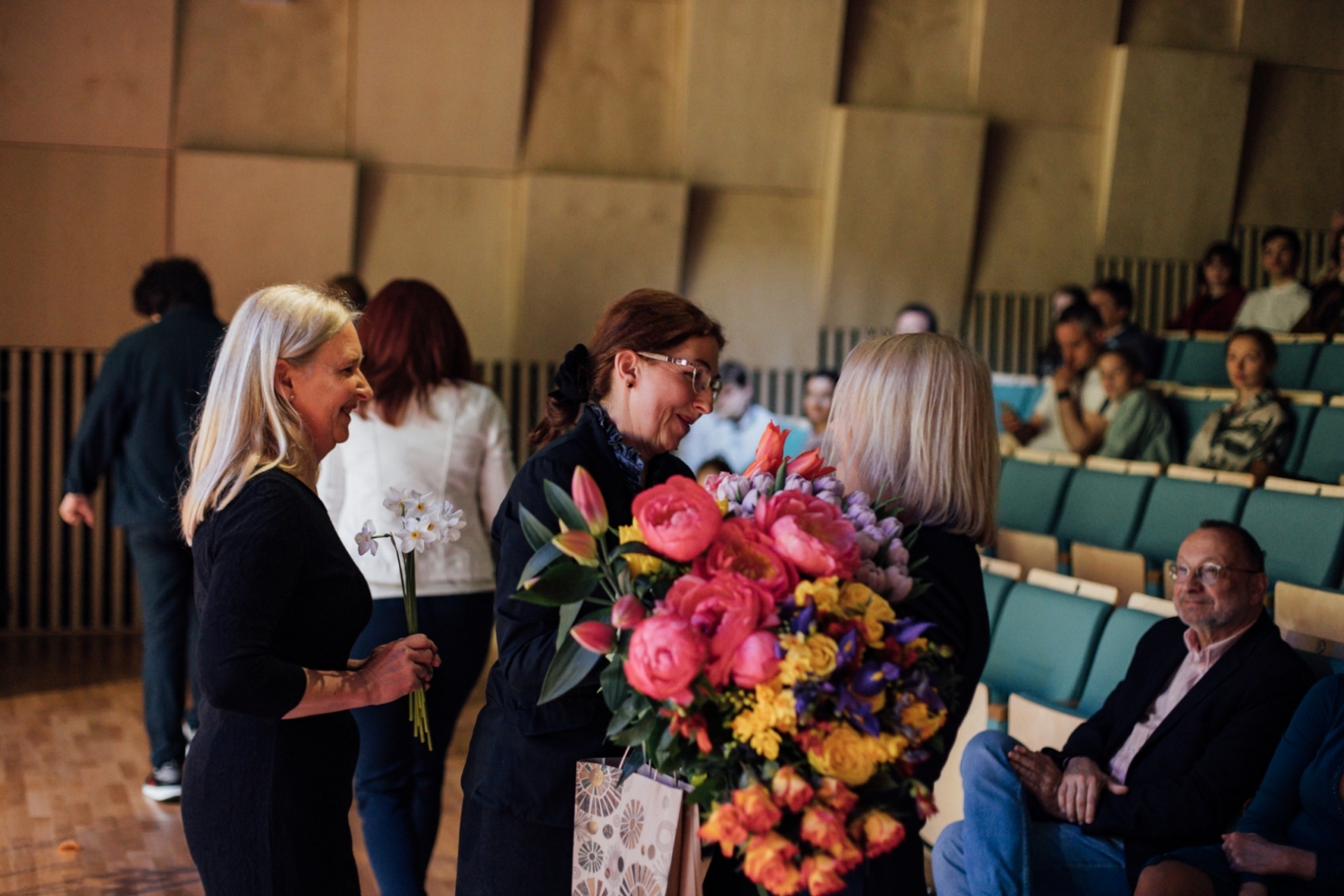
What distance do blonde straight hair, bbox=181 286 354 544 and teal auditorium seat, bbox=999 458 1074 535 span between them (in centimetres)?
355

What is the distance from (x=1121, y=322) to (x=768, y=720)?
559 cm

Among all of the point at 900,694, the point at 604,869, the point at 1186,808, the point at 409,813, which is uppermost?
the point at 900,694

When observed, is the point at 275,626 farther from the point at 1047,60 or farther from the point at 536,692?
the point at 1047,60

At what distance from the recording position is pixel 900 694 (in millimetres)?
1150

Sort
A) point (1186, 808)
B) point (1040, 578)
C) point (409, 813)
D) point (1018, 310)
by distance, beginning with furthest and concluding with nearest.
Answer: point (1018, 310)
point (1040, 578)
point (409, 813)
point (1186, 808)

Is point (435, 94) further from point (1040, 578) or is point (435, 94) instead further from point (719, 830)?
point (719, 830)

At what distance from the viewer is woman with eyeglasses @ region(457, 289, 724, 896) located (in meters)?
1.51

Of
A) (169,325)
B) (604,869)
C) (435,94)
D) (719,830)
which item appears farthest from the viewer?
(435,94)

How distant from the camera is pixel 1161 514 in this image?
4.17 meters

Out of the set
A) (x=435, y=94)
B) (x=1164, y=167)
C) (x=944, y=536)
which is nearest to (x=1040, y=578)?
(x=944, y=536)

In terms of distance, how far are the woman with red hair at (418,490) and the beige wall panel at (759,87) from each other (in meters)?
4.31

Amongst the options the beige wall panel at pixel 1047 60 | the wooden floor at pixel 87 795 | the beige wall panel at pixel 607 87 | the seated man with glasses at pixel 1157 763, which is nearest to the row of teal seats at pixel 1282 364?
the beige wall panel at pixel 1047 60

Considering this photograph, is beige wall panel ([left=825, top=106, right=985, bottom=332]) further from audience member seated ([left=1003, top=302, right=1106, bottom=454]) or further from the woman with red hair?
the woman with red hair

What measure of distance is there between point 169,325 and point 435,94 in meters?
2.82
